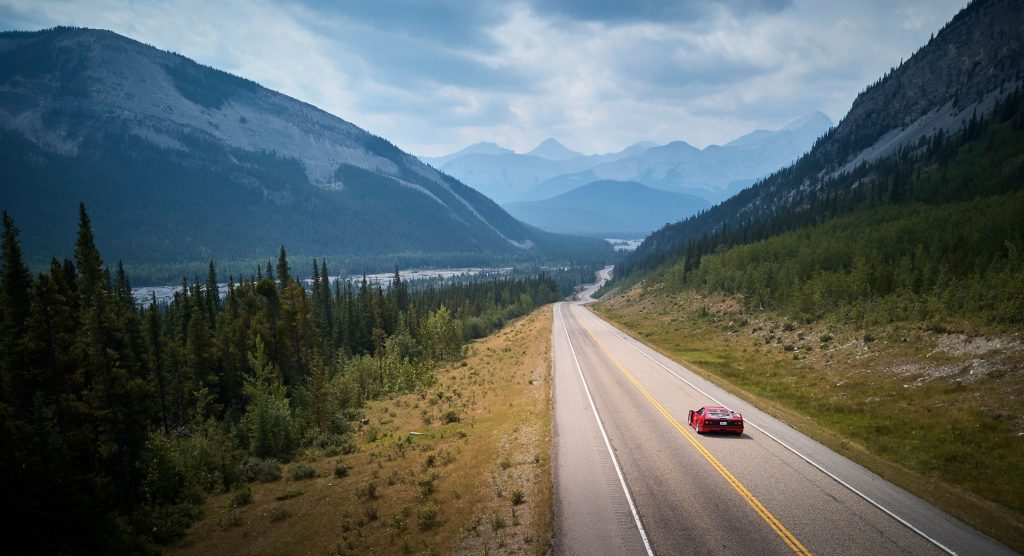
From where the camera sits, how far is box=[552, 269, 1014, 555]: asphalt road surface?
13609 mm

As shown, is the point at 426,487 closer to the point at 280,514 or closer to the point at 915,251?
the point at 280,514

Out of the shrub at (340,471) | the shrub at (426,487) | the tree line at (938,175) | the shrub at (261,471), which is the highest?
the tree line at (938,175)

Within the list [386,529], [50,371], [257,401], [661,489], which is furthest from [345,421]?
[661,489]

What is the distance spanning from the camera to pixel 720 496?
16.6 metres

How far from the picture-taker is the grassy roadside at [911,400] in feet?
58.7

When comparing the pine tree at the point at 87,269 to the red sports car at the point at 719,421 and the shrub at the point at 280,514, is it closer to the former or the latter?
the shrub at the point at 280,514

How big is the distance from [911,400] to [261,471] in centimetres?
3809

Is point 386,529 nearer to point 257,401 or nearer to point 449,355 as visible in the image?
point 257,401

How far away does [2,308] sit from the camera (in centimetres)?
2841

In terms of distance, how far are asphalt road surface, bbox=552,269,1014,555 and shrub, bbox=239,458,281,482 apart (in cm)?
1541

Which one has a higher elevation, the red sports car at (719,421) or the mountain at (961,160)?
the mountain at (961,160)

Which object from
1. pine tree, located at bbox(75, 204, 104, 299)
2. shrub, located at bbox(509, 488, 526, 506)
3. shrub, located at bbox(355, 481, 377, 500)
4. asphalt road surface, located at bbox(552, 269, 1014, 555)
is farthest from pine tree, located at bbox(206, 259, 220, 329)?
shrub, located at bbox(509, 488, 526, 506)

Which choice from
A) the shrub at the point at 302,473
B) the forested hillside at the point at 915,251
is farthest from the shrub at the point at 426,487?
the forested hillside at the point at 915,251

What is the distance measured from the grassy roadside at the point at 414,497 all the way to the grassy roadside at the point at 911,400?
1508 centimetres
